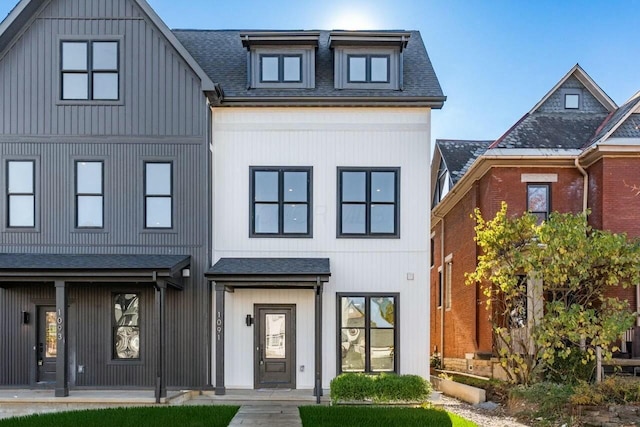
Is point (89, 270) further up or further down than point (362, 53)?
further down

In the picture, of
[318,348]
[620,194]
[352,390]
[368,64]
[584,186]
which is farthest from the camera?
[584,186]

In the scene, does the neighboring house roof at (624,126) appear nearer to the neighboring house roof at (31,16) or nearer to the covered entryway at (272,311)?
the covered entryway at (272,311)

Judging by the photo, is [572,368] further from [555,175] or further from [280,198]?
[280,198]

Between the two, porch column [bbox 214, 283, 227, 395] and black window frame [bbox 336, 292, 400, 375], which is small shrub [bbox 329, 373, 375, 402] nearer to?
black window frame [bbox 336, 292, 400, 375]

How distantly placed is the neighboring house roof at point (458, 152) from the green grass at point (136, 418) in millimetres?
13568

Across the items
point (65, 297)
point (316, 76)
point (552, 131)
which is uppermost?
point (316, 76)

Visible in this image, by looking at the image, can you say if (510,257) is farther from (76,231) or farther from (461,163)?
(76,231)

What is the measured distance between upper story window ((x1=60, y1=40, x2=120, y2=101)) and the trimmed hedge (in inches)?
361

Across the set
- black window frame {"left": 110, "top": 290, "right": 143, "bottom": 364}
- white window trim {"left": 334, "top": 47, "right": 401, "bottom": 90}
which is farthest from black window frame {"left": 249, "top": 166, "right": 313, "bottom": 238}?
black window frame {"left": 110, "top": 290, "right": 143, "bottom": 364}

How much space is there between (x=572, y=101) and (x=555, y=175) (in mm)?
3214

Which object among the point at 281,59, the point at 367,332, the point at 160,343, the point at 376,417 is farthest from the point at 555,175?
the point at 160,343

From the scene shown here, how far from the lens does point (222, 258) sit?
1611 cm

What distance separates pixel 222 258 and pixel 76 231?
12.3ft

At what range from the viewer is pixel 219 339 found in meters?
15.2
